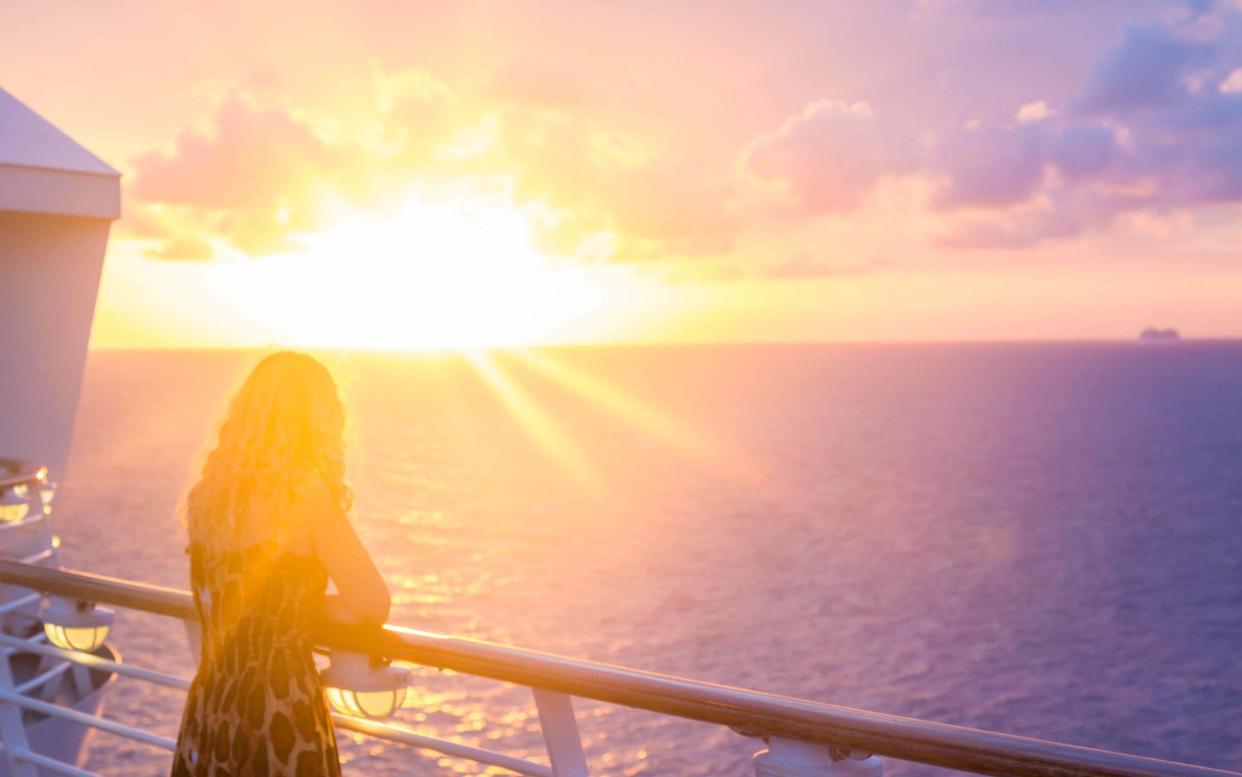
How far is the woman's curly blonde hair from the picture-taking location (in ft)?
7.42

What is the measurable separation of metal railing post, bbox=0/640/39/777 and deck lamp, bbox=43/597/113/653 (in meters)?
0.35

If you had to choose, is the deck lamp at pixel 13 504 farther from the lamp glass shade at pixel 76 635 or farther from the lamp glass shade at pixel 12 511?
the lamp glass shade at pixel 76 635

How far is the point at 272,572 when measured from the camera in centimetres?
228

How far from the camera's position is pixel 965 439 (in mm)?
96312

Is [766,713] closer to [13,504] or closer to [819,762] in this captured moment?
[819,762]

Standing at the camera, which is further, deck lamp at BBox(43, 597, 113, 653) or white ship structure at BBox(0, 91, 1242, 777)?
deck lamp at BBox(43, 597, 113, 653)

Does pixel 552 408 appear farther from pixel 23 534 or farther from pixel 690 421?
pixel 23 534

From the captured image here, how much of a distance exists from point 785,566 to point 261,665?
5013 centimetres

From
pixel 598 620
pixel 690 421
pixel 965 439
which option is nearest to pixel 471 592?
pixel 598 620

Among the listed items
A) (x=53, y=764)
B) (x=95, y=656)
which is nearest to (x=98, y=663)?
(x=95, y=656)

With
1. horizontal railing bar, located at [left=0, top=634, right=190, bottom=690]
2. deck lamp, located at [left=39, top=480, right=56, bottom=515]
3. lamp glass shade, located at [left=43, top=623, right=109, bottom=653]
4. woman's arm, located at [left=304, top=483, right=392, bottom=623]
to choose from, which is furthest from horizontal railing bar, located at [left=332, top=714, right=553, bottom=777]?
deck lamp, located at [left=39, top=480, right=56, bottom=515]

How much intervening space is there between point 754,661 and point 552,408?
10404 cm

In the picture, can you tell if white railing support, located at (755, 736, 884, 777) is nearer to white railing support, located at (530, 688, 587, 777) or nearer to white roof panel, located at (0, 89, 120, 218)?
white railing support, located at (530, 688, 587, 777)

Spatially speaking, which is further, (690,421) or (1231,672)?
(690,421)
